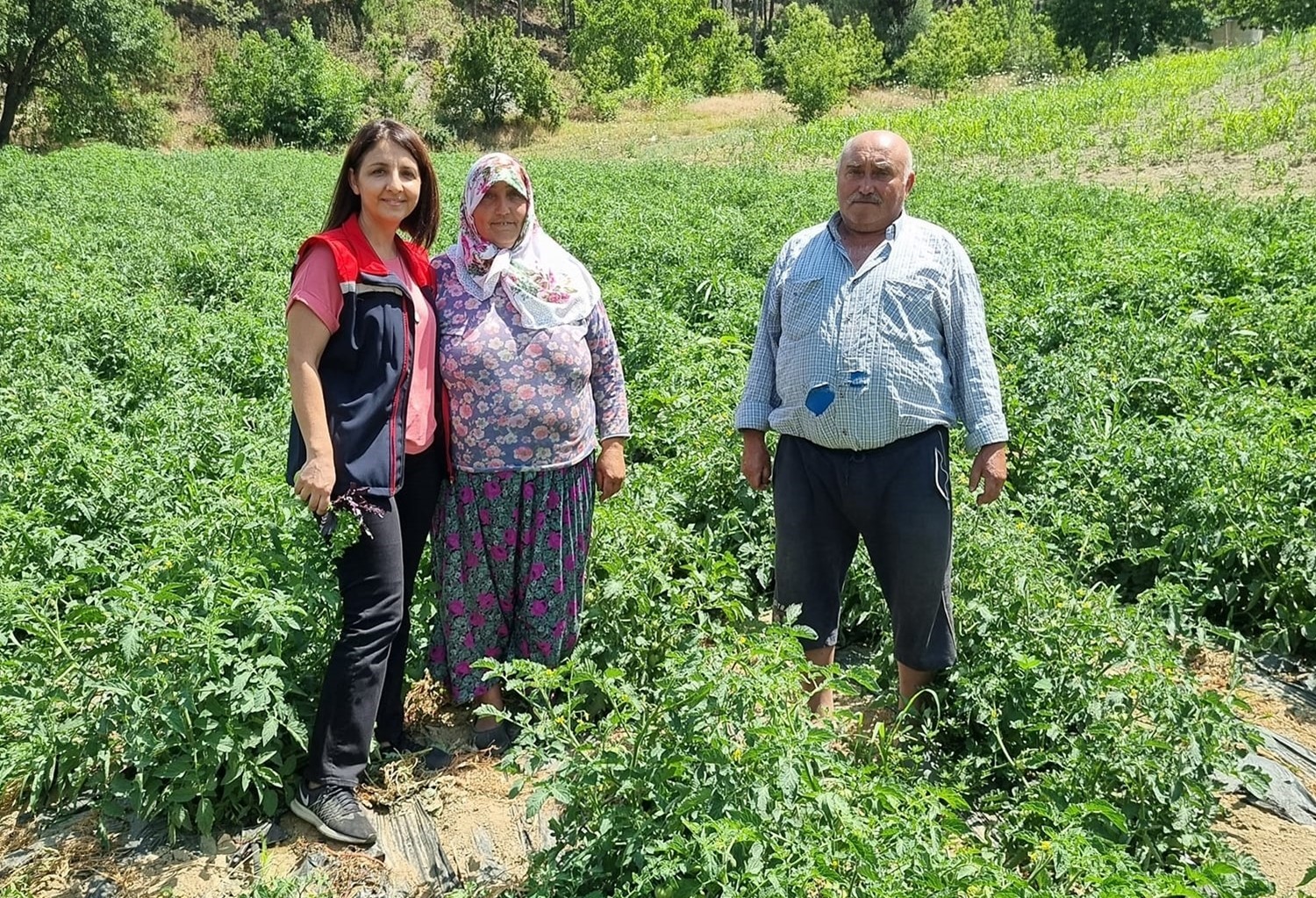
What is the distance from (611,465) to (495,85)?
38406mm

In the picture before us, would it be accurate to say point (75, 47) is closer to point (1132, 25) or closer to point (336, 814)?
point (336, 814)

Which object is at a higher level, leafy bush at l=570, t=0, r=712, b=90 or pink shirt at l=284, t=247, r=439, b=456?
leafy bush at l=570, t=0, r=712, b=90

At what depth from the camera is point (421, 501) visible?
2.94 meters

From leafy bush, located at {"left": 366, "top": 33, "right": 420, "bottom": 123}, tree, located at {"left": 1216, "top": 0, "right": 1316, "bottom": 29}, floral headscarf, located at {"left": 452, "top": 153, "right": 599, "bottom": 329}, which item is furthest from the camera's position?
leafy bush, located at {"left": 366, "top": 33, "right": 420, "bottom": 123}

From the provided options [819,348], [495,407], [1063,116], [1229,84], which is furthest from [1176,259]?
[1229,84]

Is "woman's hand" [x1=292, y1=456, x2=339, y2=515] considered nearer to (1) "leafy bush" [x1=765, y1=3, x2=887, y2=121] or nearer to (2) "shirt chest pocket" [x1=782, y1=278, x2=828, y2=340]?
(2) "shirt chest pocket" [x1=782, y1=278, x2=828, y2=340]

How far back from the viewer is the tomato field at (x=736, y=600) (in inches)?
87.3

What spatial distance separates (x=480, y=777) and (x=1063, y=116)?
2118 centimetres

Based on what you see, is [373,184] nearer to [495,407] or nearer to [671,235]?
[495,407]

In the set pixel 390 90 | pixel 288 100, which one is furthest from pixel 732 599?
pixel 390 90

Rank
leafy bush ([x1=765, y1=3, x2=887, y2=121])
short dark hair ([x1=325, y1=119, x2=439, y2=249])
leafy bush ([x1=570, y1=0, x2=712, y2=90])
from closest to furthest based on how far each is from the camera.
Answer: short dark hair ([x1=325, y1=119, x2=439, y2=249]), leafy bush ([x1=765, y1=3, x2=887, y2=121]), leafy bush ([x1=570, y1=0, x2=712, y2=90])

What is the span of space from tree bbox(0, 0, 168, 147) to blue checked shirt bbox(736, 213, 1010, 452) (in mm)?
33576

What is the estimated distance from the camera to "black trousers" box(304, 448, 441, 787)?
9.05 feet

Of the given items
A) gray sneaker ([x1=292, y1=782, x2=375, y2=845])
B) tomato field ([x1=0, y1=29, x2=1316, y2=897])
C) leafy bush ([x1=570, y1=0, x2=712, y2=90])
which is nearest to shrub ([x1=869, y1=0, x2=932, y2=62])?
leafy bush ([x1=570, y1=0, x2=712, y2=90])
